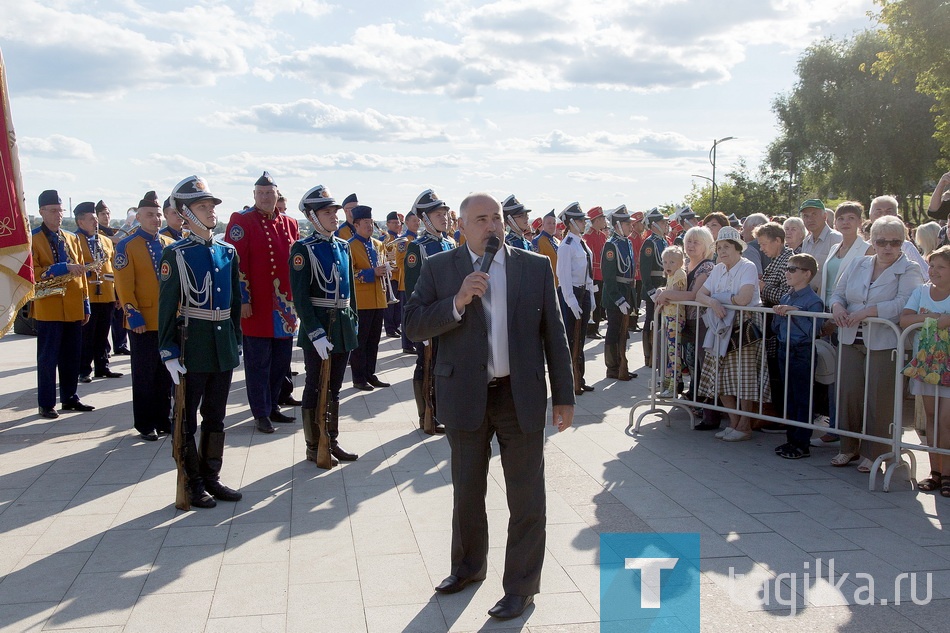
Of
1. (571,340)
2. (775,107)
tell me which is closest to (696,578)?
(571,340)

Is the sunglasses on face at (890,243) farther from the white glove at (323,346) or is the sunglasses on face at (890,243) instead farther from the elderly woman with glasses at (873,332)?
Answer: the white glove at (323,346)

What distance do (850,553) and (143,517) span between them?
429 cm

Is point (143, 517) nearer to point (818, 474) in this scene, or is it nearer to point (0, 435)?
point (0, 435)

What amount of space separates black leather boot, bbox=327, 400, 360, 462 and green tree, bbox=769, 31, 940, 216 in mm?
36703

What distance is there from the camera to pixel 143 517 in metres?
5.25

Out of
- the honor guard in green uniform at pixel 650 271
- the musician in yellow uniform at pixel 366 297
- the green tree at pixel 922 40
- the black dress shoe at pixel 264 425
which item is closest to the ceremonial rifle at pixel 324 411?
the black dress shoe at pixel 264 425

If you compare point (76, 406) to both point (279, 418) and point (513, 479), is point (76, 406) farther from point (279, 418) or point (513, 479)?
point (513, 479)

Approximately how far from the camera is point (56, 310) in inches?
320

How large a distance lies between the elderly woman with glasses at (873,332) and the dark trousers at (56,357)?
720 cm

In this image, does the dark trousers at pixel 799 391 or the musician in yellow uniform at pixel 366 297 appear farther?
the musician in yellow uniform at pixel 366 297

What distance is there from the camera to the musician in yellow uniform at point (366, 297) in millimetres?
9602

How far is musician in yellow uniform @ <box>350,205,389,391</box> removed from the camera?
960 cm

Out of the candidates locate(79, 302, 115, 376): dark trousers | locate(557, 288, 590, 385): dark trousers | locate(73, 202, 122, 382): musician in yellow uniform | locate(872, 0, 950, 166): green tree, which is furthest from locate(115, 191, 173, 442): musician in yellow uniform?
locate(872, 0, 950, 166): green tree

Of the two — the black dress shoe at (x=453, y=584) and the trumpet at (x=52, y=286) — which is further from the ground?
the trumpet at (x=52, y=286)
